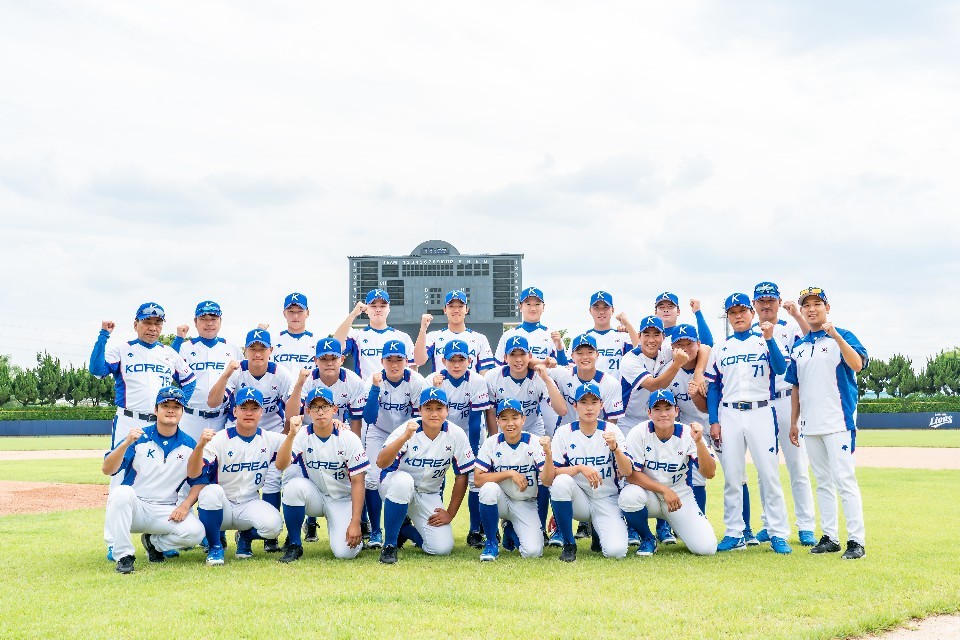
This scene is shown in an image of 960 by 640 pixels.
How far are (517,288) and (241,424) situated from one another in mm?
22112

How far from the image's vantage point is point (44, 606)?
4.81m

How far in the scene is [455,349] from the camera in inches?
283

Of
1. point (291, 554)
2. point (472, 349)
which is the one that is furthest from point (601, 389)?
point (291, 554)

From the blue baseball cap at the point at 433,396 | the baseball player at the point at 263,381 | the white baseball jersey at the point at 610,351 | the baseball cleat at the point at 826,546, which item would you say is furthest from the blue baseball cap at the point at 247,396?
the baseball cleat at the point at 826,546

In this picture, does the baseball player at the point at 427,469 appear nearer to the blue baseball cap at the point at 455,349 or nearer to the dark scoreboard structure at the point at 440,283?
the blue baseball cap at the point at 455,349

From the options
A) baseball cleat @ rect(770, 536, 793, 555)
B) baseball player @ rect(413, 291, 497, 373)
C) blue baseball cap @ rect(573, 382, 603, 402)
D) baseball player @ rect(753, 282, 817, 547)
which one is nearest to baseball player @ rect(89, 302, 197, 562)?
baseball player @ rect(413, 291, 497, 373)

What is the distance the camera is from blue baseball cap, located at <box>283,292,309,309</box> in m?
7.82

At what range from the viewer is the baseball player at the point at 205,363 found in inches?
286

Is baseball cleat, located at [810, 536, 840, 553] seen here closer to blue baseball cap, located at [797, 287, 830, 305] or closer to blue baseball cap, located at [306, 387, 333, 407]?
blue baseball cap, located at [797, 287, 830, 305]

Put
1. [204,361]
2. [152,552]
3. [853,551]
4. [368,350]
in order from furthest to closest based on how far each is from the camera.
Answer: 1. [368,350]
2. [204,361]
3. [152,552]
4. [853,551]

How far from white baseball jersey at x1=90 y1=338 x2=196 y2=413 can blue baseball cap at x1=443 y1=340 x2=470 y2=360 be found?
2.42m

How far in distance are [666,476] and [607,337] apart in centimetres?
176

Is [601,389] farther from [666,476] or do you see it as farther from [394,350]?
[394,350]

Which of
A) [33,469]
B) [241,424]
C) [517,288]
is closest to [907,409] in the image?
[517,288]
